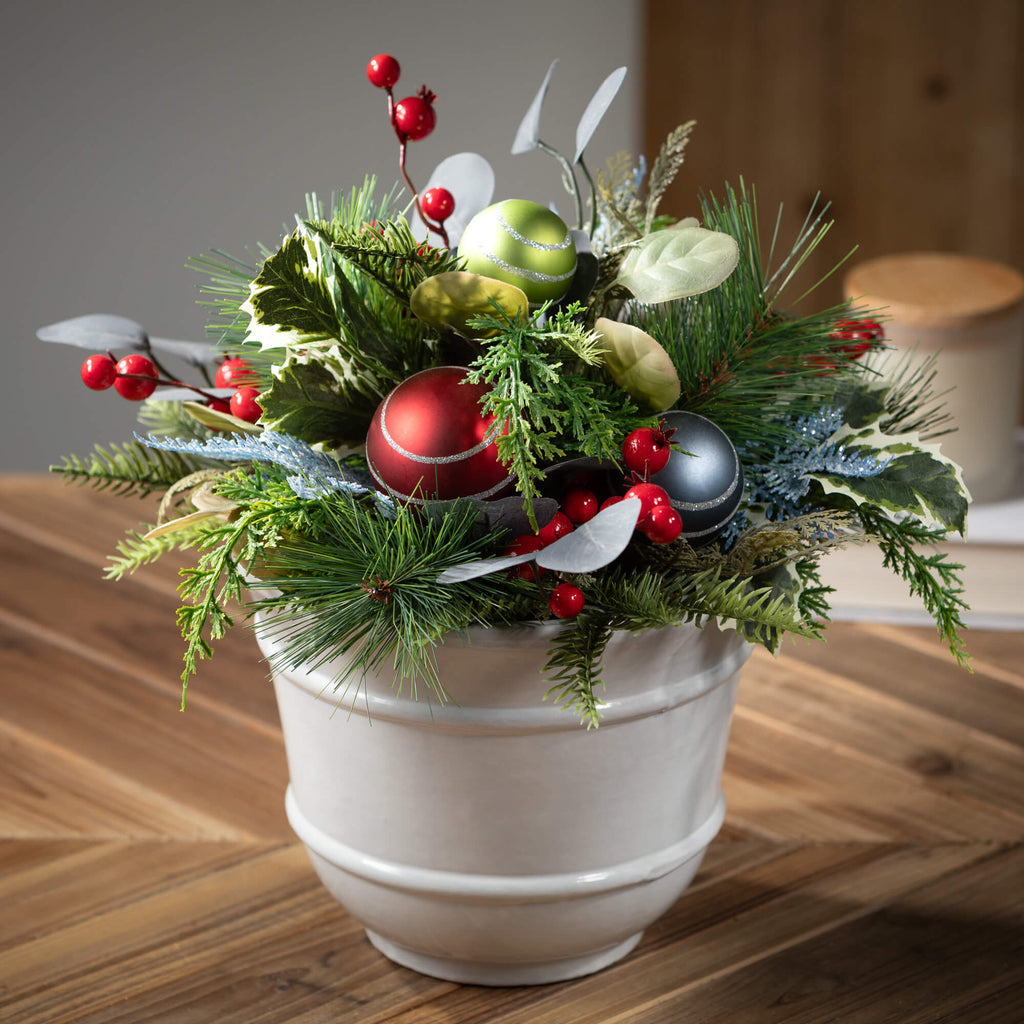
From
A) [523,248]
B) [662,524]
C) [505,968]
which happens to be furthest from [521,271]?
[505,968]

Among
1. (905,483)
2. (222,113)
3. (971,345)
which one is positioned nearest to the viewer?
(905,483)

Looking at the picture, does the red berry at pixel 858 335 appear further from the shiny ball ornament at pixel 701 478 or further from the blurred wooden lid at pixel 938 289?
the blurred wooden lid at pixel 938 289

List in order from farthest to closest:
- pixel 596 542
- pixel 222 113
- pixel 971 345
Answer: pixel 222 113 → pixel 971 345 → pixel 596 542

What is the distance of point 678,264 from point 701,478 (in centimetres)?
8

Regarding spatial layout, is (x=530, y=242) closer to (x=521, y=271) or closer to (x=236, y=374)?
(x=521, y=271)

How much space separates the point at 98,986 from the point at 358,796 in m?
0.14

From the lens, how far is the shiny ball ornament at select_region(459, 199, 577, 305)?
0.47m

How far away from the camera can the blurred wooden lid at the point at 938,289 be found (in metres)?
0.88

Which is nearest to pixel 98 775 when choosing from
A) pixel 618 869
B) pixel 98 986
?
pixel 98 986

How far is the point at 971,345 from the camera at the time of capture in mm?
888

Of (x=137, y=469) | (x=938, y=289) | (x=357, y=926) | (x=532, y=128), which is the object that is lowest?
(x=357, y=926)

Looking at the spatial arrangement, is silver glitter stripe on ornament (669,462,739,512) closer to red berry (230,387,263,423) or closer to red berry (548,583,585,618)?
red berry (548,583,585,618)

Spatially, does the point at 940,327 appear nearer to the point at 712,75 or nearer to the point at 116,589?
the point at 116,589

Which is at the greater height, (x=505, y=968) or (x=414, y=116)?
(x=414, y=116)
